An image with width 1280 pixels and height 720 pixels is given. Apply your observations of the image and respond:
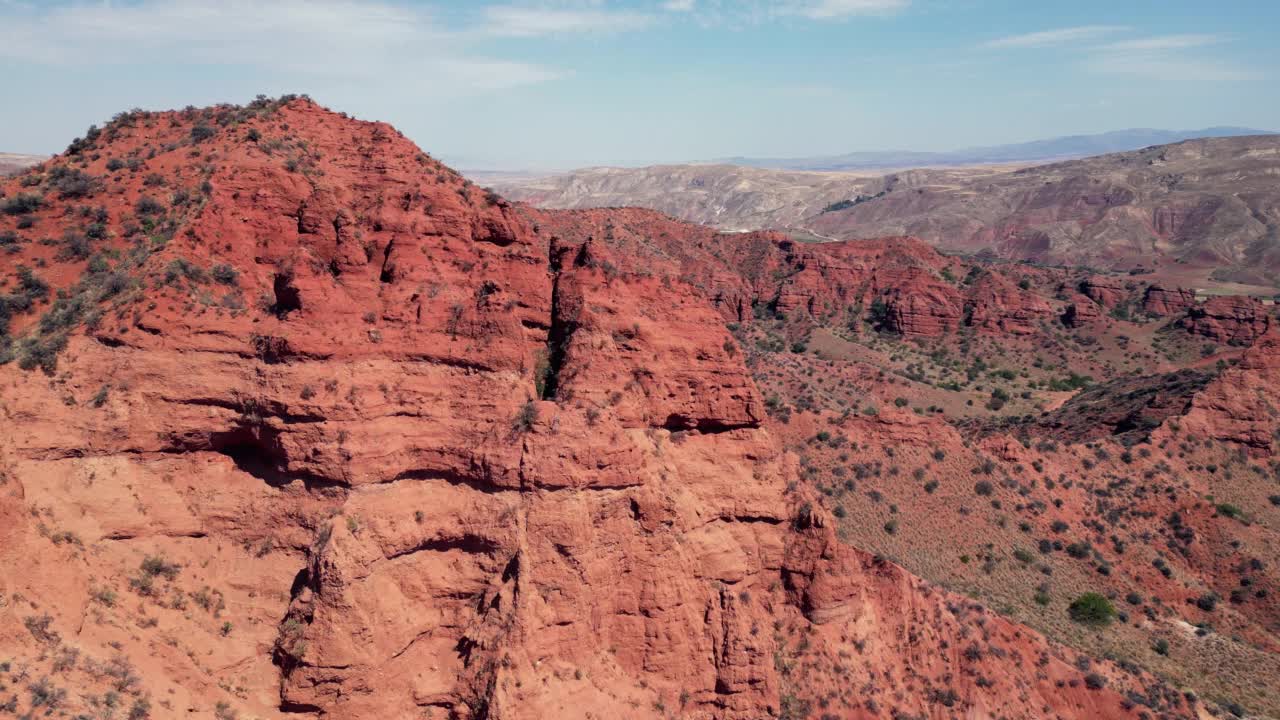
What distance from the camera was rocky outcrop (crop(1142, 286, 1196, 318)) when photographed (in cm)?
10988

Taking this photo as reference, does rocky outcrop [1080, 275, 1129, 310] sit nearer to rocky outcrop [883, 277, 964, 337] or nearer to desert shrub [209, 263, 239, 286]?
rocky outcrop [883, 277, 964, 337]

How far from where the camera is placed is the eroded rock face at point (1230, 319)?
93.2 metres

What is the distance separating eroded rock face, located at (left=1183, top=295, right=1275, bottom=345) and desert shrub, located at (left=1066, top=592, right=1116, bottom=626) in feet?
247

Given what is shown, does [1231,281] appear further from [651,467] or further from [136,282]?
[136,282]

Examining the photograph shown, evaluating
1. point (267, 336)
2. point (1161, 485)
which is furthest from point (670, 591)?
point (1161, 485)

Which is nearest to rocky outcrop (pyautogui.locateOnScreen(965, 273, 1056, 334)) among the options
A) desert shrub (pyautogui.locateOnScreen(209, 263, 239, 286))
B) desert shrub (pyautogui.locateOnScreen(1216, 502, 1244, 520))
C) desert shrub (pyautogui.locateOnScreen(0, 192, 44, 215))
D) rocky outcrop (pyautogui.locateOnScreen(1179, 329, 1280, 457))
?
rocky outcrop (pyautogui.locateOnScreen(1179, 329, 1280, 457))

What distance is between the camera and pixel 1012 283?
11156 cm

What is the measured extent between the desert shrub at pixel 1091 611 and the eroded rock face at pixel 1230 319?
247 feet

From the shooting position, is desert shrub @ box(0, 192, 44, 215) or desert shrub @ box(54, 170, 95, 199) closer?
desert shrub @ box(0, 192, 44, 215)

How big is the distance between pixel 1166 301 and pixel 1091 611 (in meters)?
94.7

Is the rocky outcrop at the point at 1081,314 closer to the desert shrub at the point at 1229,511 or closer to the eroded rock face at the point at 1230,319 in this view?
the eroded rock face at the point at 1230,319

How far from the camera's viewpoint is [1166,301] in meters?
111

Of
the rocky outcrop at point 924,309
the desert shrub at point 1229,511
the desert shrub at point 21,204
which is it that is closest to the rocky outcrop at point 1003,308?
the rocky outcrop at point 924,309

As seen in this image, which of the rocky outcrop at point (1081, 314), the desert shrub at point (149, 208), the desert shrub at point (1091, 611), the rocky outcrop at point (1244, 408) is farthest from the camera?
the rocky outcrop at point (1081, 314)
